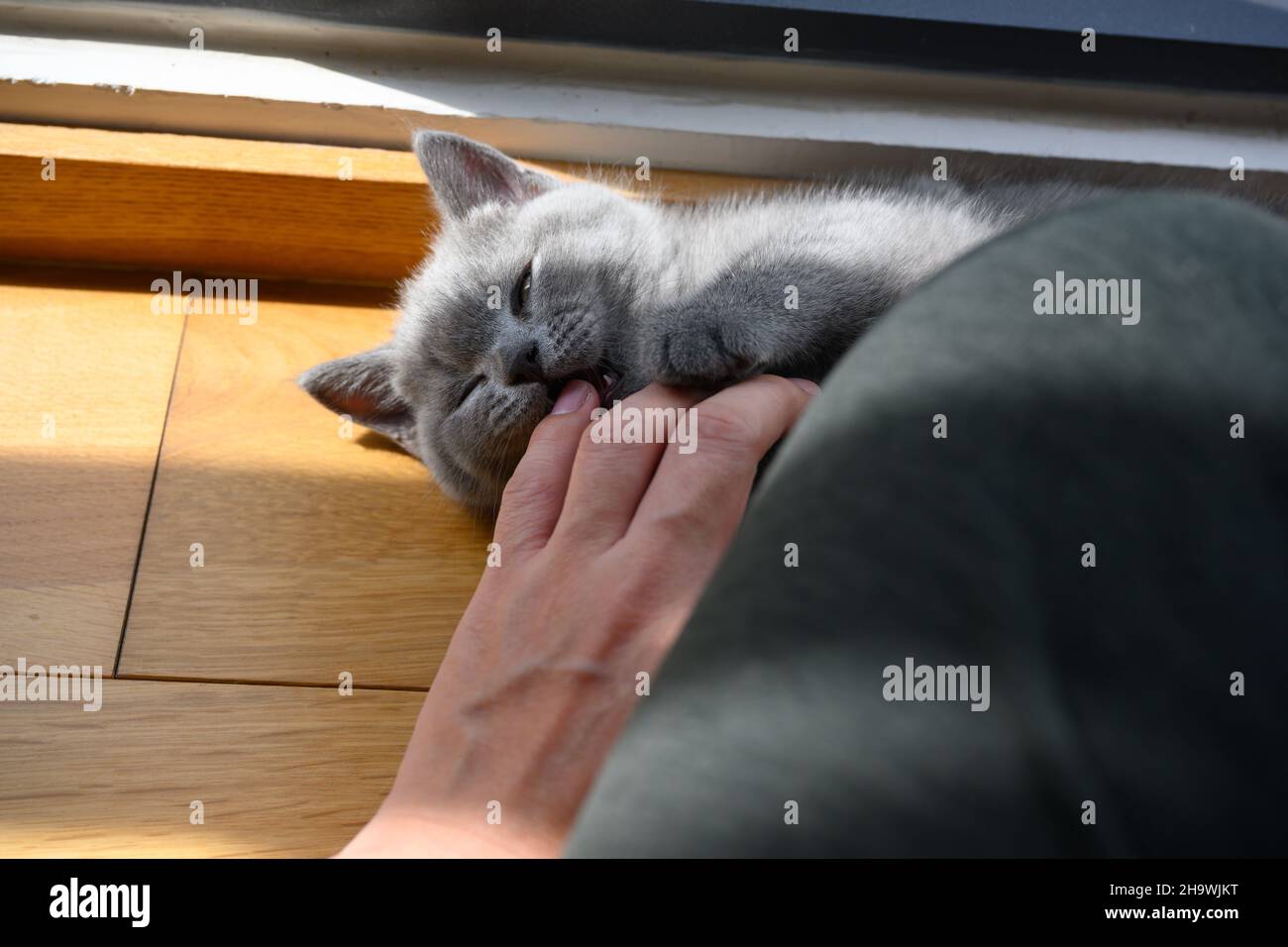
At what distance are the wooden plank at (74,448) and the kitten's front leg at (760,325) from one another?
580 mm

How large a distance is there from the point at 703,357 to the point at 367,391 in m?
0.45

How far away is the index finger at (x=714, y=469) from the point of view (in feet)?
2.41

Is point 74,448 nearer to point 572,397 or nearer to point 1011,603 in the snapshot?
point 572,397

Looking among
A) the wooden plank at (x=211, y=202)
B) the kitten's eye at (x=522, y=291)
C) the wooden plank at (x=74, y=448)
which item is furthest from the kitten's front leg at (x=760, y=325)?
the wooden plank at (x=74, y=448)

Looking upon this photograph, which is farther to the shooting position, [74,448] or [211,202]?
[211,202]

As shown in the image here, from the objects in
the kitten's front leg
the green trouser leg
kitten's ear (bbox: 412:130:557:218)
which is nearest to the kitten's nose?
the kitten's front leg

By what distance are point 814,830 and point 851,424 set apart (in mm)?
186

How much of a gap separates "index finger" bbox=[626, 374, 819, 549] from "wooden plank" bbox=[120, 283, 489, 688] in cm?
32

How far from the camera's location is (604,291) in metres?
1.07

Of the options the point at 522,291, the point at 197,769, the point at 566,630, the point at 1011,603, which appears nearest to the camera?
the point at 1011,603

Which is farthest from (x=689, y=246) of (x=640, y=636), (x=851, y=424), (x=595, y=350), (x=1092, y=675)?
(x=1092, y=675)

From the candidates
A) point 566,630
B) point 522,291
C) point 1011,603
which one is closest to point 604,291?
point 522,291
